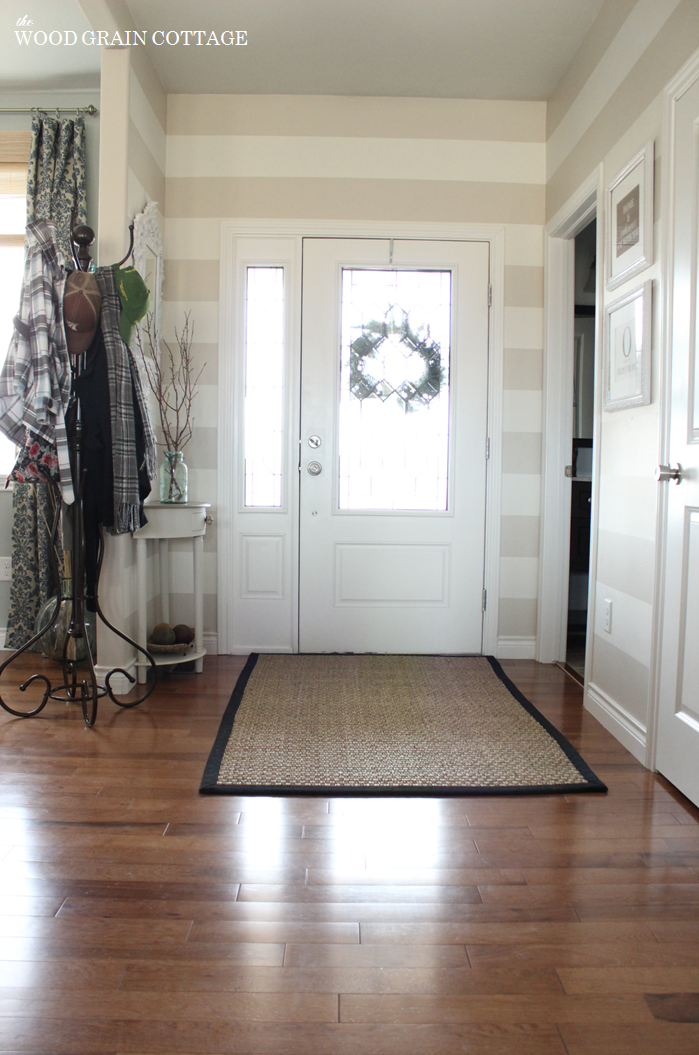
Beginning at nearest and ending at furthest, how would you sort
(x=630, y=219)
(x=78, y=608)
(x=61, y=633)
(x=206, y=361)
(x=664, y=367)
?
(x=664, y=367)
(x=630, y=219)
(x=78, y=608)
(x=61, y=633)
(x=206, y=361)

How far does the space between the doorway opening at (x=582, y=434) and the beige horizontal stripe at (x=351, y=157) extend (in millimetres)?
839

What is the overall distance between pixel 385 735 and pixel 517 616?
4.53 ft

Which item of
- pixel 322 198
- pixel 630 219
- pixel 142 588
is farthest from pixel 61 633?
pixel 630 219

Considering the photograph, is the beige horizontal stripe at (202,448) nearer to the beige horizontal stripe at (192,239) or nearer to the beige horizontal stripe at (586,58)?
the beige horizontal stripe at (192,239)

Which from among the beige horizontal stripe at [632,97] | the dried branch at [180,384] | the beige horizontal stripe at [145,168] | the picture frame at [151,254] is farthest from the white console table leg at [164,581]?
the beige horizontal stripe at [632,97]

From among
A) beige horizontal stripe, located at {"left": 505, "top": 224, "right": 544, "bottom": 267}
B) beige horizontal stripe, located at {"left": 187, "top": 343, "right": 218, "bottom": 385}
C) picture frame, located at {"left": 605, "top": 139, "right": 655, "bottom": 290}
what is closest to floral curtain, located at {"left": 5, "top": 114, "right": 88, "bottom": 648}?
beige horizontal stripe, located at {"left": 187, "top": 343, "right": 218, "bottom": 385}

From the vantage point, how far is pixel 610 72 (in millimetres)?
2777

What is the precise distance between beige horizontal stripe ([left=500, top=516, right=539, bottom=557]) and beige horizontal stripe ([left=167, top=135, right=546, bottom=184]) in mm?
1743

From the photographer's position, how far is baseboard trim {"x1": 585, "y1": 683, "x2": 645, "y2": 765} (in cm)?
243

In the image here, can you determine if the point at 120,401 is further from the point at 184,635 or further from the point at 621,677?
the point at 621,677

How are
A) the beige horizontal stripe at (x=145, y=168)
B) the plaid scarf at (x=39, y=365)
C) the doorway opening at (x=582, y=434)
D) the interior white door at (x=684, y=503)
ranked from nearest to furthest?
the interior white door at (x=684, y=503), the plaid scarf at (x=39, y=365), the beige horizontal stripe at (x=145, y=168), the doorway opening at (x=582, y=434)

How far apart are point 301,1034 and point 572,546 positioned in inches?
139

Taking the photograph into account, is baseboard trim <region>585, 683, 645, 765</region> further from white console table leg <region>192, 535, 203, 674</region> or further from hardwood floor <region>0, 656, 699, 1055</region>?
white console table leg <region>192, 535, 203, 674</region>

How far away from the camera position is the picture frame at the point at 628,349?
7.86ft
